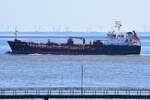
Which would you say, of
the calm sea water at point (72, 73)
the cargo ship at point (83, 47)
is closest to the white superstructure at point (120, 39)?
the cargo ship at point (83, 47)

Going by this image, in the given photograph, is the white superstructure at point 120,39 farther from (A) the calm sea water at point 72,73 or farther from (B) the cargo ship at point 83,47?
(A) the calm sea water at point 72,73

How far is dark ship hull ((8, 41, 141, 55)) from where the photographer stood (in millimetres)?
172625

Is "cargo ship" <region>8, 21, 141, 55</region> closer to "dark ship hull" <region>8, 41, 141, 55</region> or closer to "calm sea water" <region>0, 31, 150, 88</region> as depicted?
"dark ship hull" <region>8, 41, 141, 55</region>

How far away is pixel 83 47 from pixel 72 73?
191 ft

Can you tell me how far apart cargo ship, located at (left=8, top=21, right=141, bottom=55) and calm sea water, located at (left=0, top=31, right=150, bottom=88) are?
774 inches

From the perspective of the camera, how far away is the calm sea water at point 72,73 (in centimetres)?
10012

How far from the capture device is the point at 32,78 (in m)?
107

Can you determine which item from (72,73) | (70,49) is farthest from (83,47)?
(72,73)

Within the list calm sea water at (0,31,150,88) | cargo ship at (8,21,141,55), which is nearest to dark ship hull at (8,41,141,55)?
cargo ship at (8,21,141,55)

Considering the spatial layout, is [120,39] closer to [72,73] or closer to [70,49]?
[70,49]

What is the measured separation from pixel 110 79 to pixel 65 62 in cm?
3867

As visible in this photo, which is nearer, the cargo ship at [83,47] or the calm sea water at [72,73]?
the calm sea water at [72,73]

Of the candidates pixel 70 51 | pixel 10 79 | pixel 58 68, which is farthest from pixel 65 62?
pixel 10 79

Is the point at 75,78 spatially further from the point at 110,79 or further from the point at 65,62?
the point at 65,62
